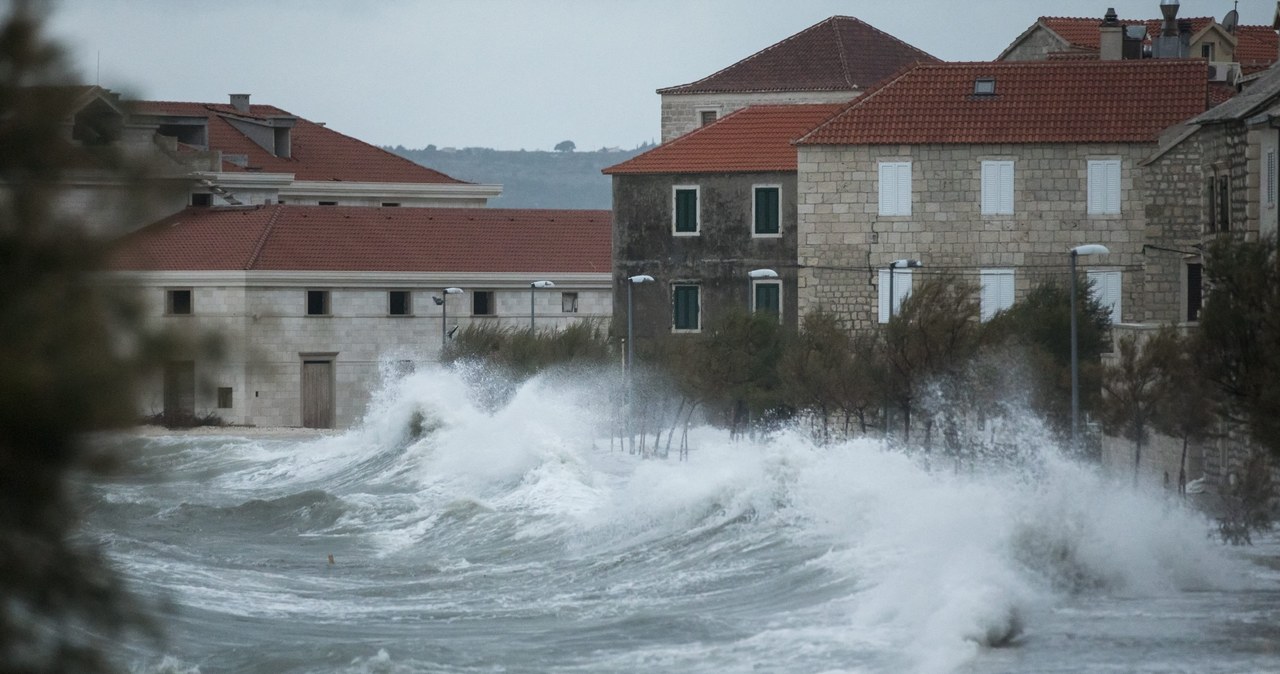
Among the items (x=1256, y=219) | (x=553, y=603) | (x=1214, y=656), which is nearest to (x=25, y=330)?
(x=1214, y=656)

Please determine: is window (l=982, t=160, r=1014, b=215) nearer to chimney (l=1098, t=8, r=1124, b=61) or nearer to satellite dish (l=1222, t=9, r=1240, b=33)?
chimney (l=1098, t=8, r=1124, b=61)

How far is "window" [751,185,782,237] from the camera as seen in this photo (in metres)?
47.7

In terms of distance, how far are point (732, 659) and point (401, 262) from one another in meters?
45.9

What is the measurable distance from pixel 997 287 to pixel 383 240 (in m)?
27.2

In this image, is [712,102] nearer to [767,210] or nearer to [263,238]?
[263,238]

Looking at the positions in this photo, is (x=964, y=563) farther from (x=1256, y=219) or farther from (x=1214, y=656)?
(x=1256, y=219)

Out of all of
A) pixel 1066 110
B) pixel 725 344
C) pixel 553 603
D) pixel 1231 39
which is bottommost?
pixel 553 603

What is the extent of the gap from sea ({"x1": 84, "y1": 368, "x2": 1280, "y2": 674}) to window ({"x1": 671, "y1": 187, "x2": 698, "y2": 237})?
912 cm

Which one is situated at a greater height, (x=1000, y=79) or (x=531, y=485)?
(x=1000, y=79)

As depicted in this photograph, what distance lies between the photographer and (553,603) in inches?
926

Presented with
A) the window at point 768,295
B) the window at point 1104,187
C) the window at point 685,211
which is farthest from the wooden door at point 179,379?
the window at point 685,211

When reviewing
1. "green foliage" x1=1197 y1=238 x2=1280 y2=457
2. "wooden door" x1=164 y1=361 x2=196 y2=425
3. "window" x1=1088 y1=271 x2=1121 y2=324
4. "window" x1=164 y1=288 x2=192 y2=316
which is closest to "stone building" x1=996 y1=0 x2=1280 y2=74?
"window" x1=1088 y1=271 x2=1121 y2=324

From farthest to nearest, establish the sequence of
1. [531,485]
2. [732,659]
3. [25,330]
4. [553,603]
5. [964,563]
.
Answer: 1. [531,485]
2. [553,603]
3. [964,563]
4. [732,659]
5. [25,330]

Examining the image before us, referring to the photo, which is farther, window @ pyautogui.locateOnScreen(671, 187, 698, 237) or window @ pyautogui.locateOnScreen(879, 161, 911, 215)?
window @ pyautogui.locateOnScreen(671, 187, 698, 237)
